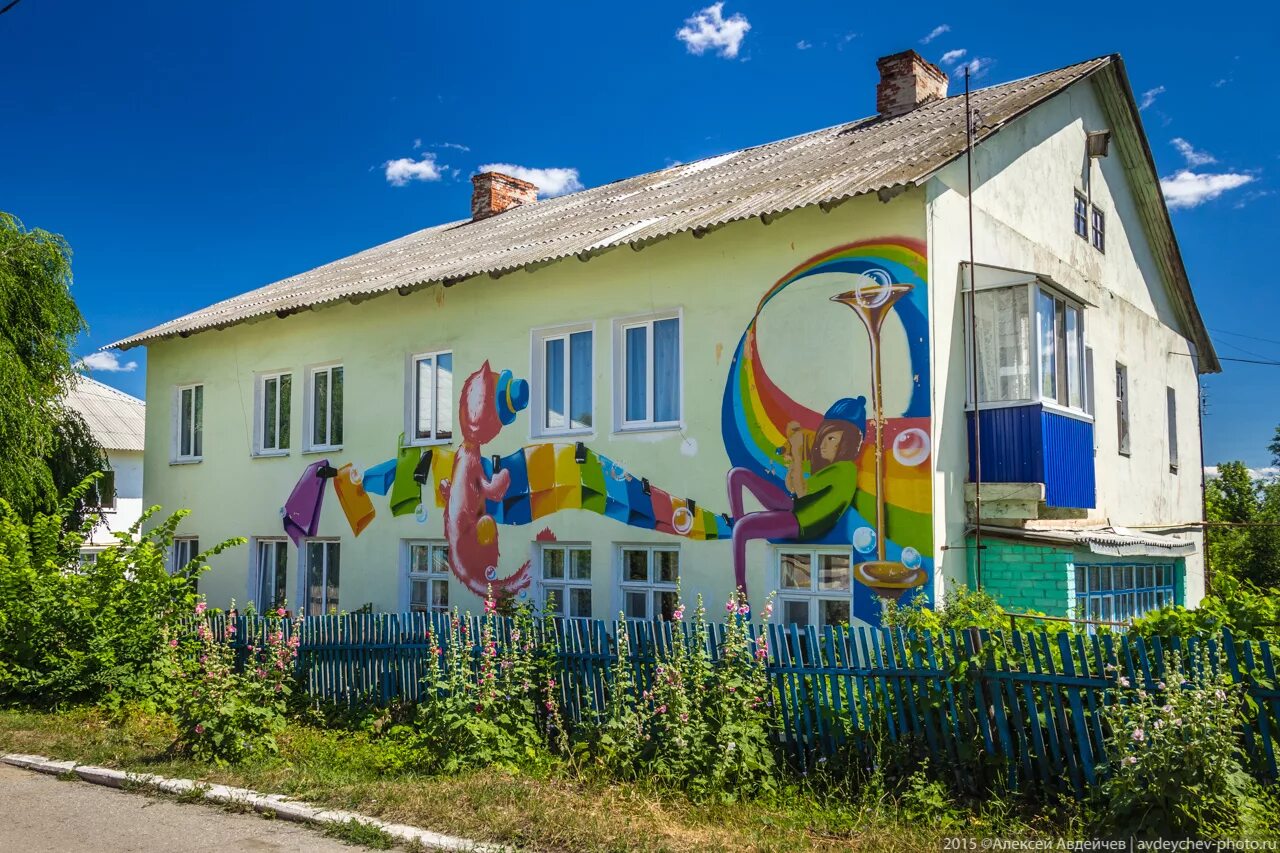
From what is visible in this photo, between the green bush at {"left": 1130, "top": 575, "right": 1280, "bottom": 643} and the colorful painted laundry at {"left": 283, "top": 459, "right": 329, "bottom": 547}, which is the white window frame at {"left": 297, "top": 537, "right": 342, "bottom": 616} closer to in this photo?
the colorful painted laundry at {"left": 283, "top": 459, "right": 329, "bottom": 547}

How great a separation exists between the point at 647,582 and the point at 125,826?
610cm

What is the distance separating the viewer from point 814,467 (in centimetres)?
1055

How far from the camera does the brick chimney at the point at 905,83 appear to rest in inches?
597

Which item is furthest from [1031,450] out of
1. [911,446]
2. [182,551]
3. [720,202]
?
[182,551]

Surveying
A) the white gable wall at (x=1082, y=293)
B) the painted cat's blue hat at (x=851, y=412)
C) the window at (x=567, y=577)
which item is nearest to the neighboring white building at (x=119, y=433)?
the window at (x=567, y=577)

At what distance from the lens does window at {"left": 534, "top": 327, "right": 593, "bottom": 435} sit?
12609 millimetres

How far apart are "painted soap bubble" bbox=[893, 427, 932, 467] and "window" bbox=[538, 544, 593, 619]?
3982 millimetres

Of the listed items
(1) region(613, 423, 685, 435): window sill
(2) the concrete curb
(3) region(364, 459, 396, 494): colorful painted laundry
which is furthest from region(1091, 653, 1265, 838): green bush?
(3) region(364, 459, 396, 494): colorful painted laundry

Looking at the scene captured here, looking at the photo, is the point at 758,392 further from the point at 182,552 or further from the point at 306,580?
the point at 182,552

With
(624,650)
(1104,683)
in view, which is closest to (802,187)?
(624,650)

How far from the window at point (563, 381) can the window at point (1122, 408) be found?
719 centimetres

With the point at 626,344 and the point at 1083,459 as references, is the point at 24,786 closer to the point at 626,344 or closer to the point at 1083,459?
the point at 626,344

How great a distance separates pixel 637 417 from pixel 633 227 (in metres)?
2.20

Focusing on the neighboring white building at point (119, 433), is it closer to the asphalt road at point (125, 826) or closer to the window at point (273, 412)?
the window at point (273, 412)
